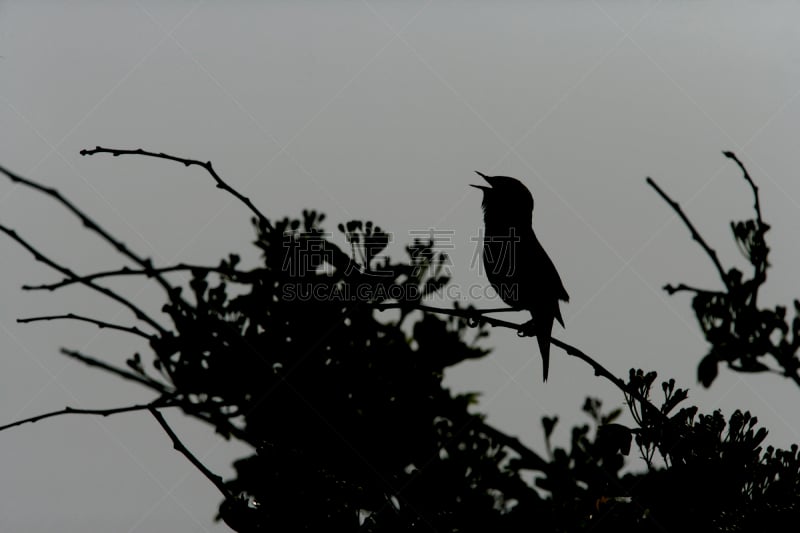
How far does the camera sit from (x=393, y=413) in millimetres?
4277

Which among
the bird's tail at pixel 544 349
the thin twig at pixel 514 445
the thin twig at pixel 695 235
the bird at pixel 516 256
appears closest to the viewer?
the thin twig at pixel 695 235

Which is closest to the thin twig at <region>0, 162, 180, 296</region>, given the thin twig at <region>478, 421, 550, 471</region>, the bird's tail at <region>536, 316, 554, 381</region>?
the thin twig at <region>478, 421, 550, 471</region>

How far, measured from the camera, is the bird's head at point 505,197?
17.5 feet

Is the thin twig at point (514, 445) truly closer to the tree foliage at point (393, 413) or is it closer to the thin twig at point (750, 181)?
the tree foliage at point (393, 413)

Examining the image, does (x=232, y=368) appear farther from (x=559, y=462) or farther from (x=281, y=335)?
(x=559, y=462)

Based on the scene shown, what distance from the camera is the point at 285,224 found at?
4270 mm

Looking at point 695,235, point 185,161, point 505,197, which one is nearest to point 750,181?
point 695,235

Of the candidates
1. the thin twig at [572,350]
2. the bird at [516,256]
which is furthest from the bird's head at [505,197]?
the thin twig at [572,350]

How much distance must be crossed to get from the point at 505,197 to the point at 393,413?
76.7 inches

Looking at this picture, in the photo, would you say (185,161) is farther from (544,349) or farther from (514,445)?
(544,349)

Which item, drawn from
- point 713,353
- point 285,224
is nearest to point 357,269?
point 285,224

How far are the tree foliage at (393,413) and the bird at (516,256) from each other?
569mm

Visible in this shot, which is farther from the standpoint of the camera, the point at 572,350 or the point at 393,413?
the point at 393,413

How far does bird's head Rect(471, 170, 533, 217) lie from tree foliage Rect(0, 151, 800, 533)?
1.02 metres
